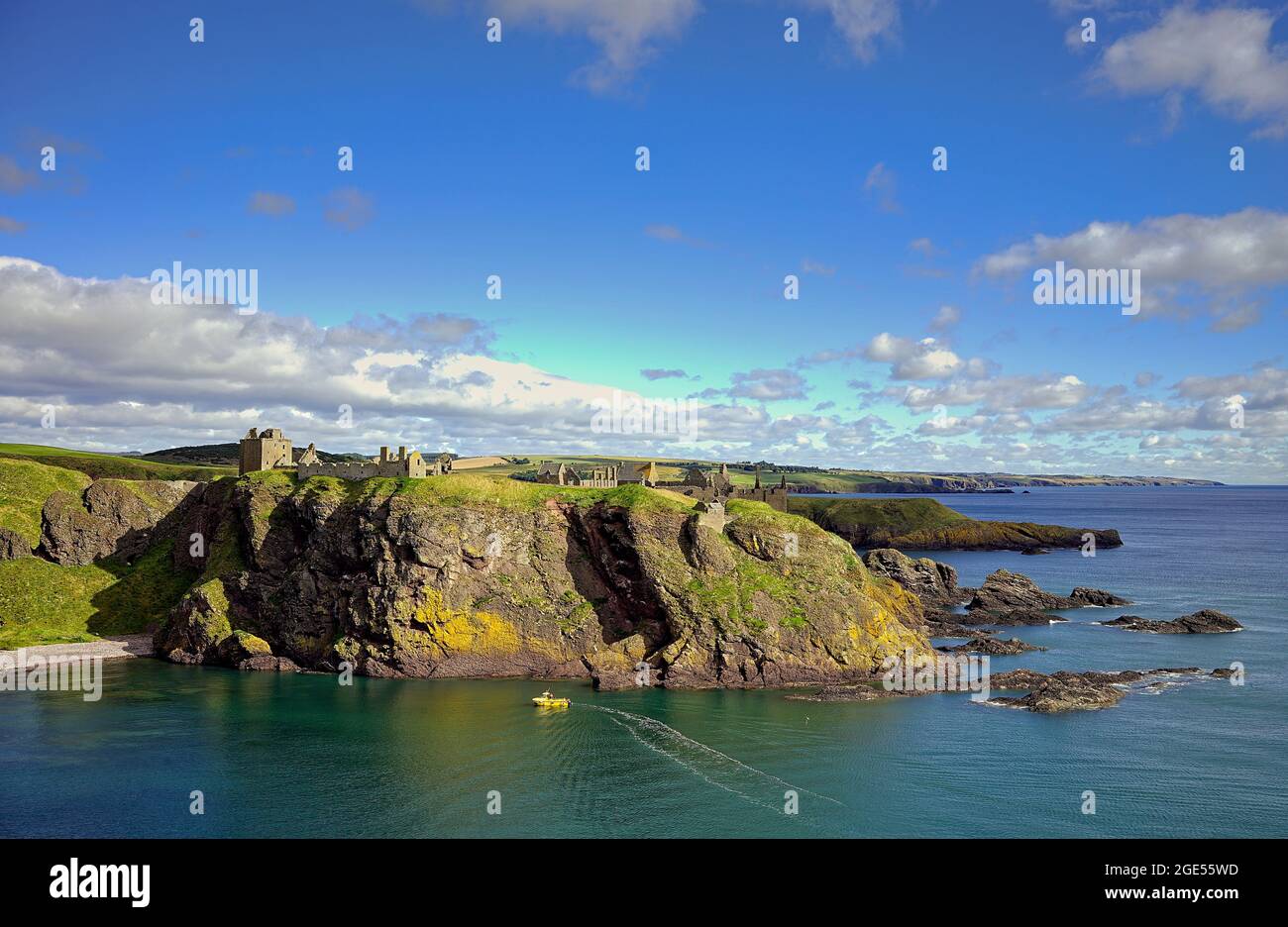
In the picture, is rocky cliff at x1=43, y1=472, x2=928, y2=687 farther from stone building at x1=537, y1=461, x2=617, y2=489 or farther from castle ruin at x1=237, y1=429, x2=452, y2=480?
stone building at x1=537, y1=461, x2=617, y2=489

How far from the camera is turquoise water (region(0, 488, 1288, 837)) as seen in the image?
1713 inches

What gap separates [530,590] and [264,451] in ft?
122

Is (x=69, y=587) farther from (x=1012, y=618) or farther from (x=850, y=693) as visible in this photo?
(x=1012, y=618)

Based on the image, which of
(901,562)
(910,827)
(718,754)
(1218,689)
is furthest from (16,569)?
(1218,689)

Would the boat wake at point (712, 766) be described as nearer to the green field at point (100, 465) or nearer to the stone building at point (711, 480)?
the stone building at point (711, 480)

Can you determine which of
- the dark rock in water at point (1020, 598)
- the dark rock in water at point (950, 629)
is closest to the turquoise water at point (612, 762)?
the dark rock in water at point (950, 629)

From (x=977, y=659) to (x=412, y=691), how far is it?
50.9 metres

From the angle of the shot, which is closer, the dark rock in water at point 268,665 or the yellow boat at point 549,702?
the yellow boat at point 549,702

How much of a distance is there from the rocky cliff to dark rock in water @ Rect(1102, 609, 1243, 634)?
3303 cm

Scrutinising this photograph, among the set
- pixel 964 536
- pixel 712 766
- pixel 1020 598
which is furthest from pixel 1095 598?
pixel 712 766

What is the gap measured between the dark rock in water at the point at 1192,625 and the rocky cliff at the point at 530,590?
3303 cm

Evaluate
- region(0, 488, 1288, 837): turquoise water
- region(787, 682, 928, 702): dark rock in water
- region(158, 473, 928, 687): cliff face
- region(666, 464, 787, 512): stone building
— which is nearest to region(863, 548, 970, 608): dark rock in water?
region(666, 464, 787, 512): stone building

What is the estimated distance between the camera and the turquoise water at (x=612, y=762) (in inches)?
1713

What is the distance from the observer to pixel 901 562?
4722 inches
